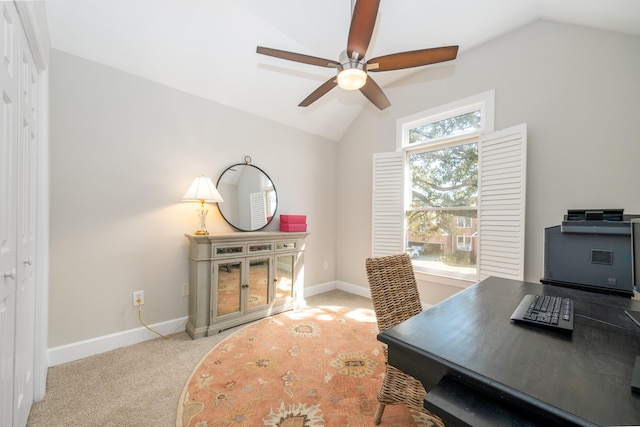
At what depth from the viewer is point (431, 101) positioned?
3.18 m

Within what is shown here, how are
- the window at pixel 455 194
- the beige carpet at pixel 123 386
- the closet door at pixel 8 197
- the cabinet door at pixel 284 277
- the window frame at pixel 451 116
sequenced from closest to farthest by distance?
the closet door at pixel 8 197
the beige carpet at pixel 123 386
the window at pixel 455 194
the window frame at pixel 451 116
the cabinet door at pixel 284 277

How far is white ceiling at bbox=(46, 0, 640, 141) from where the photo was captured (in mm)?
2010

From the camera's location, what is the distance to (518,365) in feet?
2.62

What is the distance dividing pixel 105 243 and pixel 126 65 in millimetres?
1596

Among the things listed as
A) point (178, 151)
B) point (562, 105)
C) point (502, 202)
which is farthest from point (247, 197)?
point (562, 105)

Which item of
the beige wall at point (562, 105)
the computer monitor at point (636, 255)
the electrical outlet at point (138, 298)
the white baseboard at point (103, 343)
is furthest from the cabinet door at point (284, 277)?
the computer monitor at point (636, 255)

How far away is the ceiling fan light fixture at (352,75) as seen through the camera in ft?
5.74

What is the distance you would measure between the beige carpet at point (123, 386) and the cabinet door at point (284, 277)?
88 centimetres

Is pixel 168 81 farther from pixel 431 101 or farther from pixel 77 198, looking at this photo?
pixel 431 101

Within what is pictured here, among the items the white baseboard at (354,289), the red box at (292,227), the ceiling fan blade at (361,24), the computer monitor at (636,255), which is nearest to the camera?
the computer monitor at (636,255)

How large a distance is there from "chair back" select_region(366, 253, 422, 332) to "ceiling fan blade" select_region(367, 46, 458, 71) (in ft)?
4.57

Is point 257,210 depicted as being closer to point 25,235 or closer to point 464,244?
point 25,235

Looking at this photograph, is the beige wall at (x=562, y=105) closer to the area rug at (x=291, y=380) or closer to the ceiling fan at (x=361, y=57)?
the ceiling fan at (x=361, y=57)

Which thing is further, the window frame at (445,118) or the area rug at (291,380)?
the window frame at (445,118)
